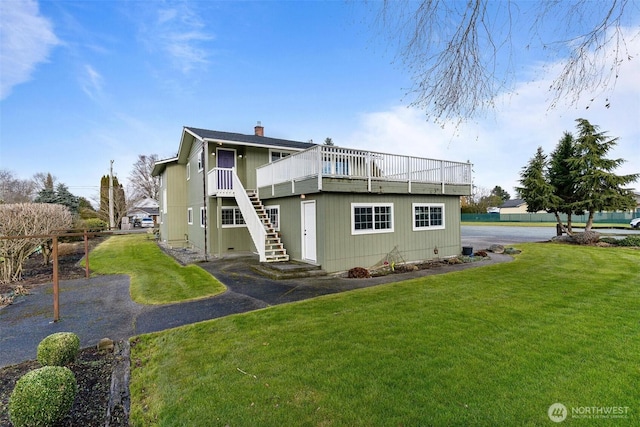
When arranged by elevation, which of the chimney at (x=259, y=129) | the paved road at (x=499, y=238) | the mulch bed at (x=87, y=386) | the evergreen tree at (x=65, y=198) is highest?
the chimney at (x=259, y=129)

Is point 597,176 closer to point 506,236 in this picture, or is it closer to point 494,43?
point 506,236

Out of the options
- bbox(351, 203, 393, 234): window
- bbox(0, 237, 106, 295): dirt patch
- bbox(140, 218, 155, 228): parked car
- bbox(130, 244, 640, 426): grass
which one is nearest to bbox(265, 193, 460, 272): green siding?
bbox(351, 203, 393, 234): window

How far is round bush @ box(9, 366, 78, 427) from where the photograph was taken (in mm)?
2666

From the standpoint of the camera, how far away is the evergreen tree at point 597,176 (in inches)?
712

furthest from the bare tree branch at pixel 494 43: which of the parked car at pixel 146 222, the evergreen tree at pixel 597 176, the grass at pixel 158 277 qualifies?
the parked car at pixel 146 222

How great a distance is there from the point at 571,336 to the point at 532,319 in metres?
0.75

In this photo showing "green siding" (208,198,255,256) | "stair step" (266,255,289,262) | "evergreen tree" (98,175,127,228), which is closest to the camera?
"stair step" (266,255,289,262)

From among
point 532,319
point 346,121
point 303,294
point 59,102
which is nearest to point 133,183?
point 59,102

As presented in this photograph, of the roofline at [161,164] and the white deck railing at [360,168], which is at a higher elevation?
the roofline at [161,164]

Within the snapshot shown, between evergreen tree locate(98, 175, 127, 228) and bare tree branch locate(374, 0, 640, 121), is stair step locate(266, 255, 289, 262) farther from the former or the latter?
evergreen tree locate(98, 175, 127, 228)

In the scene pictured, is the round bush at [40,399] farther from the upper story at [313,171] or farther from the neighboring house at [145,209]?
the neighboring house at [145,209]

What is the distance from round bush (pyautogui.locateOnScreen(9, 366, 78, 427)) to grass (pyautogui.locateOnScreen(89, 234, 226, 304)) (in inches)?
163

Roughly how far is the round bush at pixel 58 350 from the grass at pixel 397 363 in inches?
31.1

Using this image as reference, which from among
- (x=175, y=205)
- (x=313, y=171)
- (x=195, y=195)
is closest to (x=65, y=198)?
(x=175, y=205)
